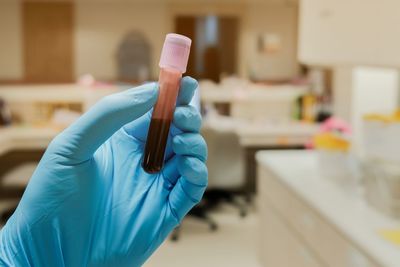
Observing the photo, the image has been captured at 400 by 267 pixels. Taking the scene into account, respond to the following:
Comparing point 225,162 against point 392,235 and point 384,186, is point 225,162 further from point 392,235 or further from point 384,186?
point 392,235

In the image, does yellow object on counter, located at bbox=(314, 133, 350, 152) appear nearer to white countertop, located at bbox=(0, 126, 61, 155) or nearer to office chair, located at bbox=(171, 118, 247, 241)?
office chair, located at bbox=(171, 118, 247, 241)

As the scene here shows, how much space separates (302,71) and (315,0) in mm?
3161

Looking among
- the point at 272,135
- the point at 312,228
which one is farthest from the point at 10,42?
the point at 312,228

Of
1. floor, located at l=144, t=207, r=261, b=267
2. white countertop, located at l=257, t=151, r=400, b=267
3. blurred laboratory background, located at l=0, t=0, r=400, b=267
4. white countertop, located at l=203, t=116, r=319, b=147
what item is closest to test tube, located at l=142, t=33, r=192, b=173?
blurred laboratory background, located at l=0, t=0, r=400, b=267

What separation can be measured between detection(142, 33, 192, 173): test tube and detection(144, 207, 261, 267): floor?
8.04 feet

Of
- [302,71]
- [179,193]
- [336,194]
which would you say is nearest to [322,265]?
[336,194]

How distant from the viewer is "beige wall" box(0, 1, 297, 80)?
548 centimetres

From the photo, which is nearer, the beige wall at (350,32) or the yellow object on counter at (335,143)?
the beige wall at (350,32)

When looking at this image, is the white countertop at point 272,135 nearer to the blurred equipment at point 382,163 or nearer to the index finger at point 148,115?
the blurred equipment at point 382,163

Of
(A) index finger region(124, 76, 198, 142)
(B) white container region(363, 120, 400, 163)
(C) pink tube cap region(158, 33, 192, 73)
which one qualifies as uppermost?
(C) pink tube cap region(158, 33, 192, 73)

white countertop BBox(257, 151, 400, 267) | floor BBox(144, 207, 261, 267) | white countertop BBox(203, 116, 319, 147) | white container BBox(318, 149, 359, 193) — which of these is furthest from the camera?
white countertop BBox(203, 116, 319, 147)

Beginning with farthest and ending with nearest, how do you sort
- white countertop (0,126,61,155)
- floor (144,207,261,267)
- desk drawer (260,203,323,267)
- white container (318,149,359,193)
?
1. white countertop (0,126,61,155)
2. floor (144,207,261,267)
3. white container (318,149,359,193)
4. desk drawer (260,203,323,267)

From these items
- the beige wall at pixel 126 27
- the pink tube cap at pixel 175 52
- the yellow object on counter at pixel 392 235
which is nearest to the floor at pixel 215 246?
the yellow object on counter at pixel 392 235

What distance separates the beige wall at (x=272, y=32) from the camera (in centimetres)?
564
